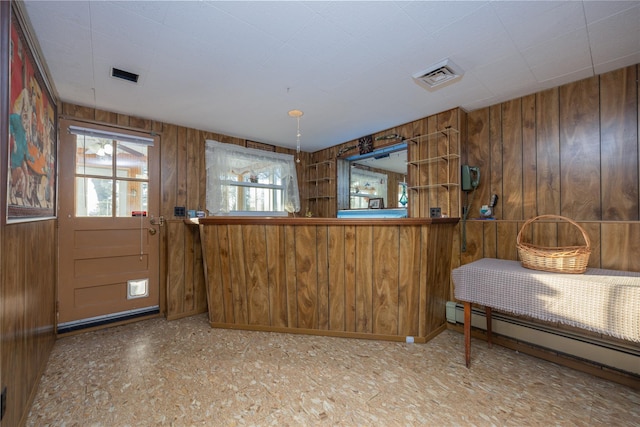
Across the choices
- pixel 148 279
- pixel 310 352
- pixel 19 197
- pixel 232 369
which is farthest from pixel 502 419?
pixel 148 279

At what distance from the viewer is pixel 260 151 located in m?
3.95

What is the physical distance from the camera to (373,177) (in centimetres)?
382

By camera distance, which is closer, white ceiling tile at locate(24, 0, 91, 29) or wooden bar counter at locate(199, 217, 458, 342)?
white ceiling tile at locate(24, 0, 91, 29)

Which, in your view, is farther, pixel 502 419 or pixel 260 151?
pixel 260 151

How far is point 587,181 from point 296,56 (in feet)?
8.32

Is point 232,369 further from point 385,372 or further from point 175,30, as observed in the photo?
point 175,30

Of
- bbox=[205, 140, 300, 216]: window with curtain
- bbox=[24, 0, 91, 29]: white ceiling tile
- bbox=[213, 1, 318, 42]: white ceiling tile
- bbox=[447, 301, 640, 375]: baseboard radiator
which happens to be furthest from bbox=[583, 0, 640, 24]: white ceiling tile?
bbox=[205, 140, 300, 216]: window with curtain

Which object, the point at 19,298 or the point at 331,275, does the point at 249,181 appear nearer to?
the point at 331,275

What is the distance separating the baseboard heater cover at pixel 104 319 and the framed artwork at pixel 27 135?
4.00ft

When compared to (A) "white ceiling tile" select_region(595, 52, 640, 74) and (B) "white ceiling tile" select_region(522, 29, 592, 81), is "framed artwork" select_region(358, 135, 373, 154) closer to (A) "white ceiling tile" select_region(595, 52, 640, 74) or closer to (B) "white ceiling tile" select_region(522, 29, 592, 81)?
(B) "white ceiling tile" select_region(522, 29, 592, 81)

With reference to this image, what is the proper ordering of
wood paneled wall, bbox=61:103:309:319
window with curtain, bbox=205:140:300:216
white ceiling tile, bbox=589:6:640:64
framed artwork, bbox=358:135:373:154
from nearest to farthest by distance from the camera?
white ceiling tile, bbox=589:6:640:64
wood paneled wall, bbox=61:103:309:319
window with curtain, bbox=205:140:300:216
framed artwork, bbox=358:135:373:154

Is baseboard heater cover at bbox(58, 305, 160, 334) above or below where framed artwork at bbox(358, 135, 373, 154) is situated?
below

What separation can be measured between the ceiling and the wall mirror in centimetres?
83

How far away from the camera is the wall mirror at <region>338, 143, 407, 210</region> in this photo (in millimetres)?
3430
